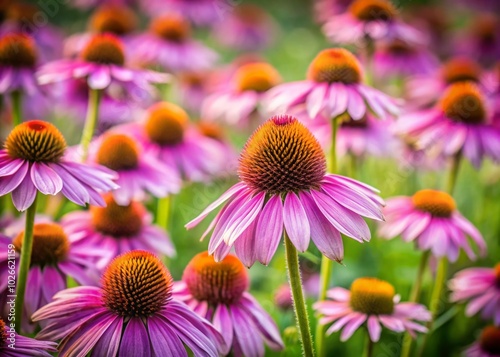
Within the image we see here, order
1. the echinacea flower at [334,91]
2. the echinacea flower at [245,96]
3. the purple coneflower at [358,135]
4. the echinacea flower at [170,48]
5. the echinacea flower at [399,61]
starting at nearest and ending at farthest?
the echinacea flower at [334,91]
the purple coneflower at [358,135]
the echinacea flower at [245,96]
the echinacea flower at [170,48]
the echinacea flower at [399,61]

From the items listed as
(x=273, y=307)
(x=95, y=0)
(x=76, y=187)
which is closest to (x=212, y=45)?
(x=95, y=0)

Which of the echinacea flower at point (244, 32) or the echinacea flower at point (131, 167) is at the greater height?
the echinacea flower at point (244, 32)

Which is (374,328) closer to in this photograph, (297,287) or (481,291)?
(297,287)

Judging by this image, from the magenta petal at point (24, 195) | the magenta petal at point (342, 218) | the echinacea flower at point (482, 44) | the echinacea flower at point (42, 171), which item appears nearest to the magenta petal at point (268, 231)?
the magenta petal at point (342, 218)

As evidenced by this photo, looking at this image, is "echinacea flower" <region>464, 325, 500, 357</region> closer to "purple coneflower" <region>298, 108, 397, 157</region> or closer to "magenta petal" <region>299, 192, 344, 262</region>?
"purple coneflower" <region>298, 108, 397, 157</region>

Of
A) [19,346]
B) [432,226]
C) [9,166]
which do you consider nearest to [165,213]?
[9,166]

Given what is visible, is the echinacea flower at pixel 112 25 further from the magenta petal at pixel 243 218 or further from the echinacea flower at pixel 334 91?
the magenta petal at pixel 243 218
